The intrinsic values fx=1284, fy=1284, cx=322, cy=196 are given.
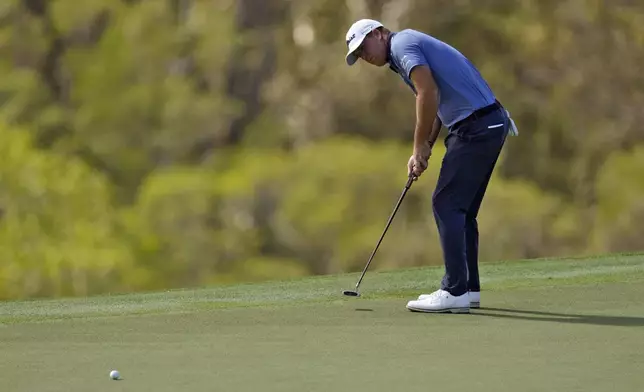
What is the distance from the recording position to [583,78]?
109ft

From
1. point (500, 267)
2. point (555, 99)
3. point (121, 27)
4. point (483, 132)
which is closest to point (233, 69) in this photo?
point (121, 27)

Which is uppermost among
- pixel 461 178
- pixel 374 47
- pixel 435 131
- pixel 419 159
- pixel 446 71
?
pixel 374 47

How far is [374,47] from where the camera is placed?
19.5ft

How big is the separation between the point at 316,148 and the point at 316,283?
24899 mm

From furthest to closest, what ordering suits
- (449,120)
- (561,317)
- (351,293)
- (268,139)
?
(268,139) < (351,293) < (449,120) < (561,317)

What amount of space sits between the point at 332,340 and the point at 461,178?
1.30 m

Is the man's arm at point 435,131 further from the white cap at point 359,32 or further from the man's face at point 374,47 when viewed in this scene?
the white cap at point 359,32

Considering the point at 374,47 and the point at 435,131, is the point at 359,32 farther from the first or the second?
the point at 435,131

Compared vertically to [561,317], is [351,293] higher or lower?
higher

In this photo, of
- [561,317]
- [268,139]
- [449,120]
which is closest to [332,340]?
[561,317]

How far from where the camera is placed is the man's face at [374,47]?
5.93 meters

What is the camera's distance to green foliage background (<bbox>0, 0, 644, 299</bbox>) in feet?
104

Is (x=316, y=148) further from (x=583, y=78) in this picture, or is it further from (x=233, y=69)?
(x=583, y=78)

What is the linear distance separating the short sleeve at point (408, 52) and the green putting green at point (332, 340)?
1.16 metres
